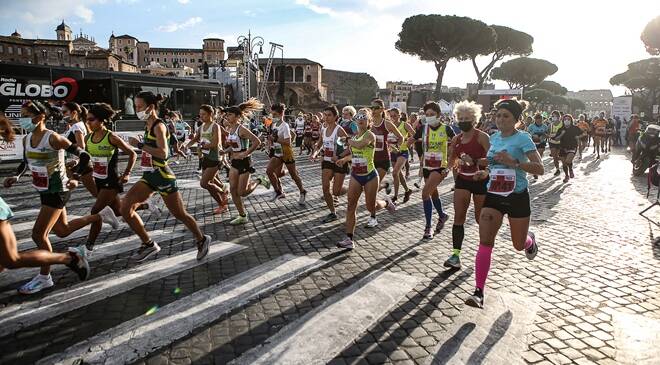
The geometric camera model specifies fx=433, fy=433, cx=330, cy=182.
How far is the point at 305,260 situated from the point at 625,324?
326 cm

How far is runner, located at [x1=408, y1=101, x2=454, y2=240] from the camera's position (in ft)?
20.6

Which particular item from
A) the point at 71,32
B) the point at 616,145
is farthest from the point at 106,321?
the point at 71,32

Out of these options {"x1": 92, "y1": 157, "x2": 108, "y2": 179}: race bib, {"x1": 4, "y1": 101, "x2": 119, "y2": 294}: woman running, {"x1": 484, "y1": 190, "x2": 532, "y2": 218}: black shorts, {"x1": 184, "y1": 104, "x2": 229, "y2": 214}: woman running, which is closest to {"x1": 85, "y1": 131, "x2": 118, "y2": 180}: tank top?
{"x1": 92, "y1": 157, "x2": 108, "y2": 179}: race bib

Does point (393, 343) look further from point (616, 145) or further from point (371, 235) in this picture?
point (616, 145)

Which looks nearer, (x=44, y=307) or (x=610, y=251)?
(x=44, y=307)

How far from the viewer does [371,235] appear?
6.55 m

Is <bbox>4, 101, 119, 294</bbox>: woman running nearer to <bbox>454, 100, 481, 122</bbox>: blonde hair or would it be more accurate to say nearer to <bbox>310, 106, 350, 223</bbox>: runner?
<bbox>310, 106, 350, 223</bbox>: runner

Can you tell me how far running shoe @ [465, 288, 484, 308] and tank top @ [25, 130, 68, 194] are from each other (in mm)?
4239

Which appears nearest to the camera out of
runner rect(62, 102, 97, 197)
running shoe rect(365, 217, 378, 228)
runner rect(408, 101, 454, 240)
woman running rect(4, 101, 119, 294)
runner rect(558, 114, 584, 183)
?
woman running rect(4, 101, 119, 294)

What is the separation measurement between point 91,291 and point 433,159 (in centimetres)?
475

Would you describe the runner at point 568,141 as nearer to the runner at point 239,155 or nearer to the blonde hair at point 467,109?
the blonde hair at point 467,109

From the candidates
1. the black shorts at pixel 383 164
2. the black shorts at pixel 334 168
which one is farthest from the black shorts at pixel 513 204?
the black shorts at pixel 383 164

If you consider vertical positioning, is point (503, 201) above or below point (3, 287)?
above

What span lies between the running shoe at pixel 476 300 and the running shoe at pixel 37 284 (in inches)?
160
